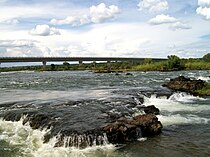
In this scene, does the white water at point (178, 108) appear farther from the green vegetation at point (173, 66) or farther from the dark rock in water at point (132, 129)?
the green vegetation at point (173, 66)

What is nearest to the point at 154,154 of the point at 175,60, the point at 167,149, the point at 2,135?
the point at 167,149

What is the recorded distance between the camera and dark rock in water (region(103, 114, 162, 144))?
1948 cm

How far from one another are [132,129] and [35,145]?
599 cm

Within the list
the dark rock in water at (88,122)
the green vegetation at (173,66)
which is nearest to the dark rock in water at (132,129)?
the dark rock in water at (88,122)

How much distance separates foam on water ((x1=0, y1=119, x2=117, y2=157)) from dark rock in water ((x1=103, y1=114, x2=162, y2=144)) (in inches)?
36.7

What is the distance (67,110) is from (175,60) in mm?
112491

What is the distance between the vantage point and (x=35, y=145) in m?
19.4

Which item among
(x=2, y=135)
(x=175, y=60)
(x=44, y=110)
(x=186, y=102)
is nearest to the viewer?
(x=2, y=135)

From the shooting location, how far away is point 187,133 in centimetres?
2114

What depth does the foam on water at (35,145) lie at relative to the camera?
1758cm

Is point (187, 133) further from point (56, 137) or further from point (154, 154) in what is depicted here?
point (56, 137)

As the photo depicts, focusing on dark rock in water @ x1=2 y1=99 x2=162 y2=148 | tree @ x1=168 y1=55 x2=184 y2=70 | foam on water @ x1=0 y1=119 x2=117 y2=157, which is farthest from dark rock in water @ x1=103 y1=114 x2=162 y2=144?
tree @ x1=168 y1=55 x2=184 y2=70

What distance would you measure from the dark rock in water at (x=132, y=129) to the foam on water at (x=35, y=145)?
0.93 meters

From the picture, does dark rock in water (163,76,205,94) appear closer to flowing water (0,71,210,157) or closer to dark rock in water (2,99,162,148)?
flowing water (0,71,210,157)
